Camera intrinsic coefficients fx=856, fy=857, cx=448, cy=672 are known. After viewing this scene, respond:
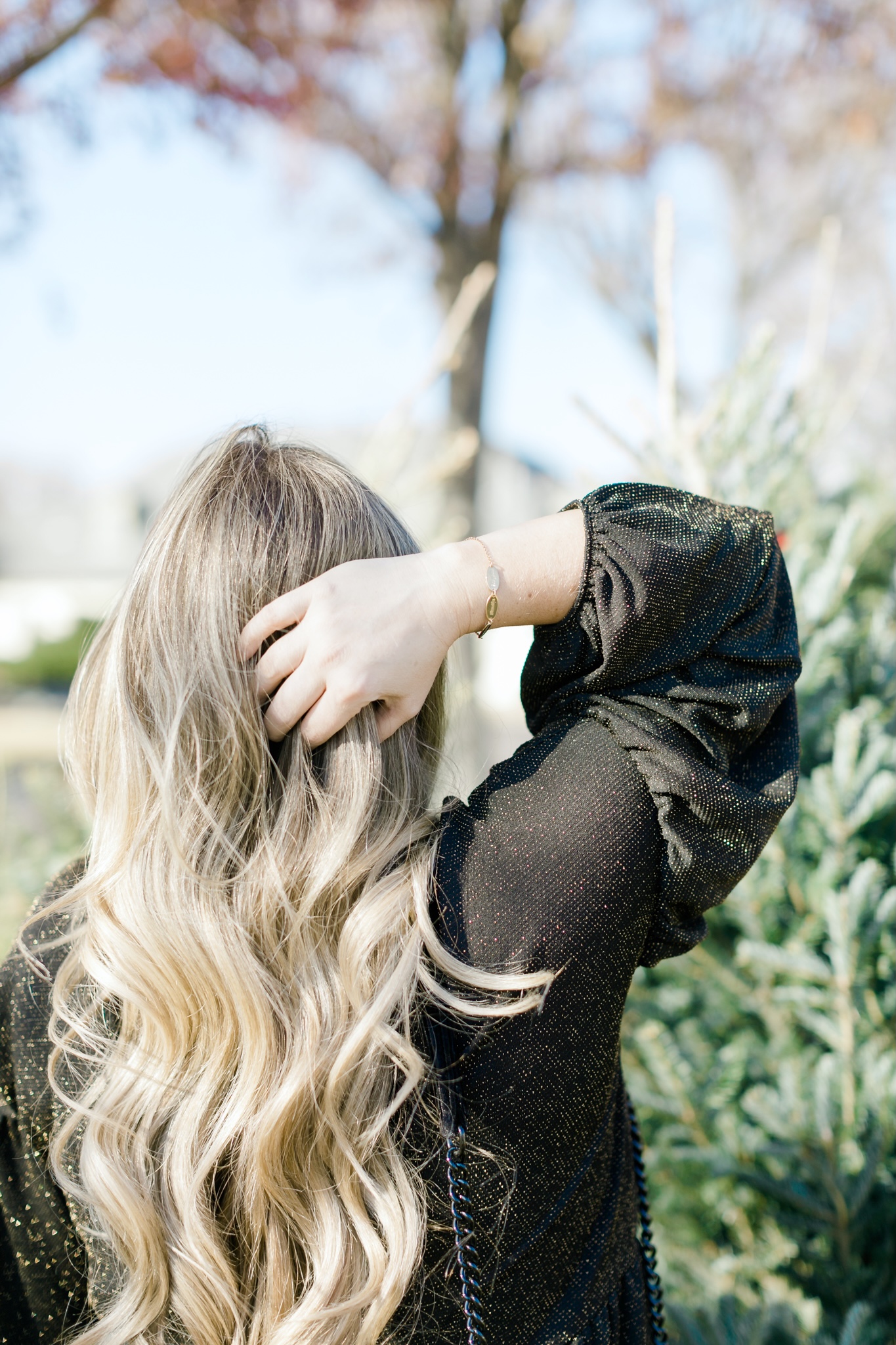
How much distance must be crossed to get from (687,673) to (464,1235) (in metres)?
0.80

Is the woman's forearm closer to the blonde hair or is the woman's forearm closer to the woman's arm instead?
the woman's arm

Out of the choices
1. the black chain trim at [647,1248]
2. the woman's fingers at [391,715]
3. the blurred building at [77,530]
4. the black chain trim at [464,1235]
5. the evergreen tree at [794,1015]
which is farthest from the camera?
the blurred building at [77,530]

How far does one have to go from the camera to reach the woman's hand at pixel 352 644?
1104 mm

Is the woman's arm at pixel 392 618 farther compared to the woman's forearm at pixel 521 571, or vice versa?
the woman's forearm at pixel 521 571

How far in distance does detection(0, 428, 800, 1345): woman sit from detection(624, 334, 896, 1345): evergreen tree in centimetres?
104

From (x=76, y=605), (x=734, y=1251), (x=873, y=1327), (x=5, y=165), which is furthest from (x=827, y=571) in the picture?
(x=76, y=605)

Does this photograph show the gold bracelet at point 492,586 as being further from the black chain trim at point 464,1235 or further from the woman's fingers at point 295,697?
the black chain trim at point 464,1235

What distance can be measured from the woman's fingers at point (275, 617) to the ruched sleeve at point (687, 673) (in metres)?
0.39

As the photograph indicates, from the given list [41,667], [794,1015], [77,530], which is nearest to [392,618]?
[794,1015]

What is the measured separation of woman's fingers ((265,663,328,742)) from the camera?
1117 mm

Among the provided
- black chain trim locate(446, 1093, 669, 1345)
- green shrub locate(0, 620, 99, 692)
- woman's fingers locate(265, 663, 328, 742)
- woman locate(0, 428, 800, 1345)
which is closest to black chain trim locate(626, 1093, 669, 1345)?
woman locate(0, 428, 800, 1345)

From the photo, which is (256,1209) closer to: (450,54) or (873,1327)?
(873,1327)

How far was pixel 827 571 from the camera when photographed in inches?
88.7

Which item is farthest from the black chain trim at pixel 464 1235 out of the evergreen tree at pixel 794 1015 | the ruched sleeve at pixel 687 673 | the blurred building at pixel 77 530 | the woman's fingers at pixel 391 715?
the blurred building at pixel 77 530
